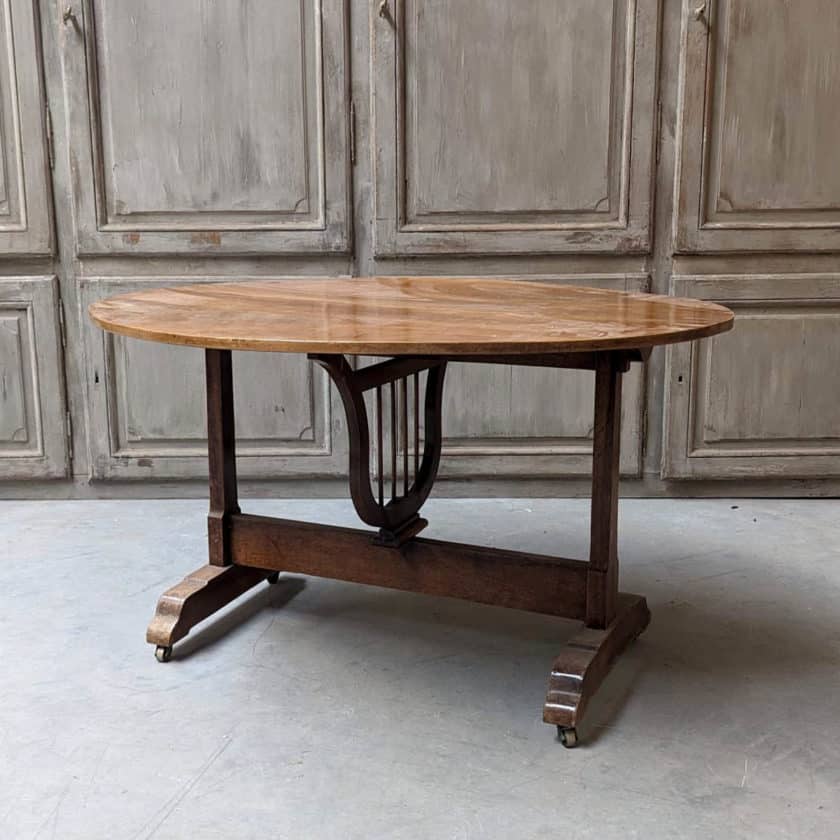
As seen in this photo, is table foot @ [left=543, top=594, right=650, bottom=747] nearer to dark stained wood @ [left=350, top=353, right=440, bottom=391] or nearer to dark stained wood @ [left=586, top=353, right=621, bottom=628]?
dark stained wood @ [left=586, top=353, right=621, bottom=628]

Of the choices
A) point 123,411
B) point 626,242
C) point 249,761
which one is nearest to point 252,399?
point 123,411

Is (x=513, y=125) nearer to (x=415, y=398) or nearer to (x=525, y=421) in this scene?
(x=525, y=421)

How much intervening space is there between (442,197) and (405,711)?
70.8 inches

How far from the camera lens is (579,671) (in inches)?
75.9

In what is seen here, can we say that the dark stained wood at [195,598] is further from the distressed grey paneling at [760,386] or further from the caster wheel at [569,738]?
the distressed grey paneling at [760,386]

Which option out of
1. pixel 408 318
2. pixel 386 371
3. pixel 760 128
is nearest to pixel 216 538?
pixel 386 371

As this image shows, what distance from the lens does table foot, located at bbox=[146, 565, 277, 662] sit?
2195 mm

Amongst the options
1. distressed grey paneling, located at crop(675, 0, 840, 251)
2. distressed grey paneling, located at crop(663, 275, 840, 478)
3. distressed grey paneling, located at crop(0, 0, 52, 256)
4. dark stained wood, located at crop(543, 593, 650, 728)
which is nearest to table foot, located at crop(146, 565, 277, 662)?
dark stained wood, located at crop(543, 593, 650, 728)

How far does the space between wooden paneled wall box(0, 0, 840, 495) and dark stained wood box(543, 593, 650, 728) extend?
1268 mm

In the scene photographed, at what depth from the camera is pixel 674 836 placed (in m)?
1.58

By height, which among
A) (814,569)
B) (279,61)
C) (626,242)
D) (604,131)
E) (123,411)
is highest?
(279,61)

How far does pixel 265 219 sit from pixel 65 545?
1.19 metres

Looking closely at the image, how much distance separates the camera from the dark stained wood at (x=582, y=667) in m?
1.87

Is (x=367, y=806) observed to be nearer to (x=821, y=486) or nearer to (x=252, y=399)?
(x=252, y=399)
